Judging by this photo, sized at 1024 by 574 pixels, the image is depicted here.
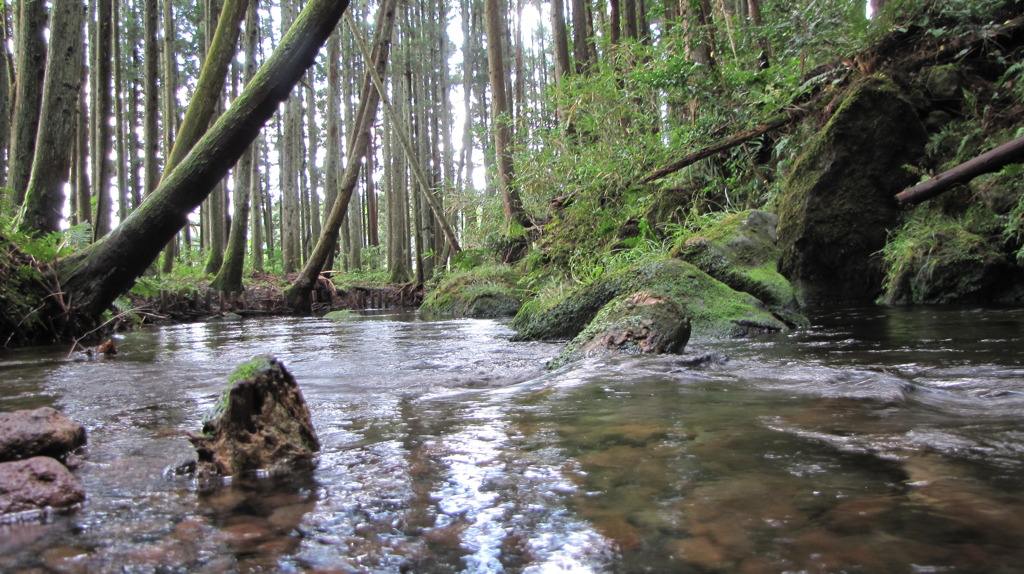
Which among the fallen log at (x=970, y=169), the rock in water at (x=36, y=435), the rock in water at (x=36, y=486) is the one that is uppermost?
the fallen log at (x=970, y=169)

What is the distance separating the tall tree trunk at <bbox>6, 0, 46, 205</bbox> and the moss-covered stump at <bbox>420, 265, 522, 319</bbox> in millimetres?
6657

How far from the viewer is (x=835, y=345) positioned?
14.9 feet

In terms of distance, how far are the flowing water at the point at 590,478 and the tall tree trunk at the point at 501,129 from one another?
9.39 m

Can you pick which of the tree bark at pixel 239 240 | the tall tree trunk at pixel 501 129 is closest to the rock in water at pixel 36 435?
the tall tree trunk at pixel 501 129

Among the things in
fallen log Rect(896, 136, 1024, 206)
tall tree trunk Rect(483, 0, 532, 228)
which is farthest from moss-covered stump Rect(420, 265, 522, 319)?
fallen log Rect(896, 136, 1024, 206)

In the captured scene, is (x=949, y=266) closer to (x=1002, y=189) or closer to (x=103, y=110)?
(x=1002, y=189)

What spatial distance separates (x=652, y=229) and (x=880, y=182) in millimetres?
3095

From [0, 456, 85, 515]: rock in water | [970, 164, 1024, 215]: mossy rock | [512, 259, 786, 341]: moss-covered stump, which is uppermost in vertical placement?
[970, 164, 1024, 215]: mossy rock

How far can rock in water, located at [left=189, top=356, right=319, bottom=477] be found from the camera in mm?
1949

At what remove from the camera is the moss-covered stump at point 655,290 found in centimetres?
606

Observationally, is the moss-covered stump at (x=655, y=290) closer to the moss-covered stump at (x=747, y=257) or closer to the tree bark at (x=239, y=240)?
the moss-covered stump at (x=747, y=257)

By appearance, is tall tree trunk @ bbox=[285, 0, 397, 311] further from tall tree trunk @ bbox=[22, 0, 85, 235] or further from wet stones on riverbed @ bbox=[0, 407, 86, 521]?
wet stones on riverbed @ bbox=[0, 407, 86, 521]

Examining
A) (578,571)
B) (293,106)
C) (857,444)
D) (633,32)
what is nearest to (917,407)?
(857,444)

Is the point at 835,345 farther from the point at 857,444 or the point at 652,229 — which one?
the point at 652,229
